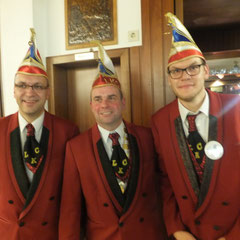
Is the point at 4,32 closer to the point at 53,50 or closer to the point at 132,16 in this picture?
the point at 53,50

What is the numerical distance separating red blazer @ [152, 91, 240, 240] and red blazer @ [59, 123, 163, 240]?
0.12 meters

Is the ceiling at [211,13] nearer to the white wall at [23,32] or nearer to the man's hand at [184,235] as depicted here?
the white wall at [23,32]

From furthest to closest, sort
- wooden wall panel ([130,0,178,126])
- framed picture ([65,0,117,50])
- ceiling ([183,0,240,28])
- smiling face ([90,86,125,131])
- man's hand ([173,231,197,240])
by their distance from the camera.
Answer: ceiling ([183,0,240,28]), framed picture ([65,0,117,50]), wooden wall panel ([130,0,178,126]), smiling face ([90,86,125,131]), man's hand ([173,231,197,240])

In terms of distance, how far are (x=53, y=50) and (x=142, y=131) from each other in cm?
121

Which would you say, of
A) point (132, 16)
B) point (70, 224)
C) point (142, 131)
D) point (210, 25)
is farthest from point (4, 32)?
point (210, 25)

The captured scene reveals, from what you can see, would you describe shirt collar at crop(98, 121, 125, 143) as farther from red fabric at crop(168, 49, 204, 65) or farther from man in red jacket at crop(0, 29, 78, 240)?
red fabric at crop(168, 49, 204, 65)

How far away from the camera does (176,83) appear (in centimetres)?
121

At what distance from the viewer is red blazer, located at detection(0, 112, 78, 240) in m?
1.31

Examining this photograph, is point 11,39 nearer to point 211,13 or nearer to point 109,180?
point 109,180

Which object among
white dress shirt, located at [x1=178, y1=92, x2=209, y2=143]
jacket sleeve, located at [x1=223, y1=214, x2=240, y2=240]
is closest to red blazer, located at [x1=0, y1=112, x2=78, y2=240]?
white dress shirt, located at [x1=178, y1=92, x2=209, y2=143]

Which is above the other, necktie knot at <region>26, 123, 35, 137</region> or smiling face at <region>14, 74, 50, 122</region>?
smiling face at <region>14, 74, 50, 122</region>

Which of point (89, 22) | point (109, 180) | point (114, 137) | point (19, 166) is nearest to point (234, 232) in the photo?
point (109, 180)

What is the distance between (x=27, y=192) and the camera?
132 centimetres

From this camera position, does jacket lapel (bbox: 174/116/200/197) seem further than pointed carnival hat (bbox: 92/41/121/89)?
No
